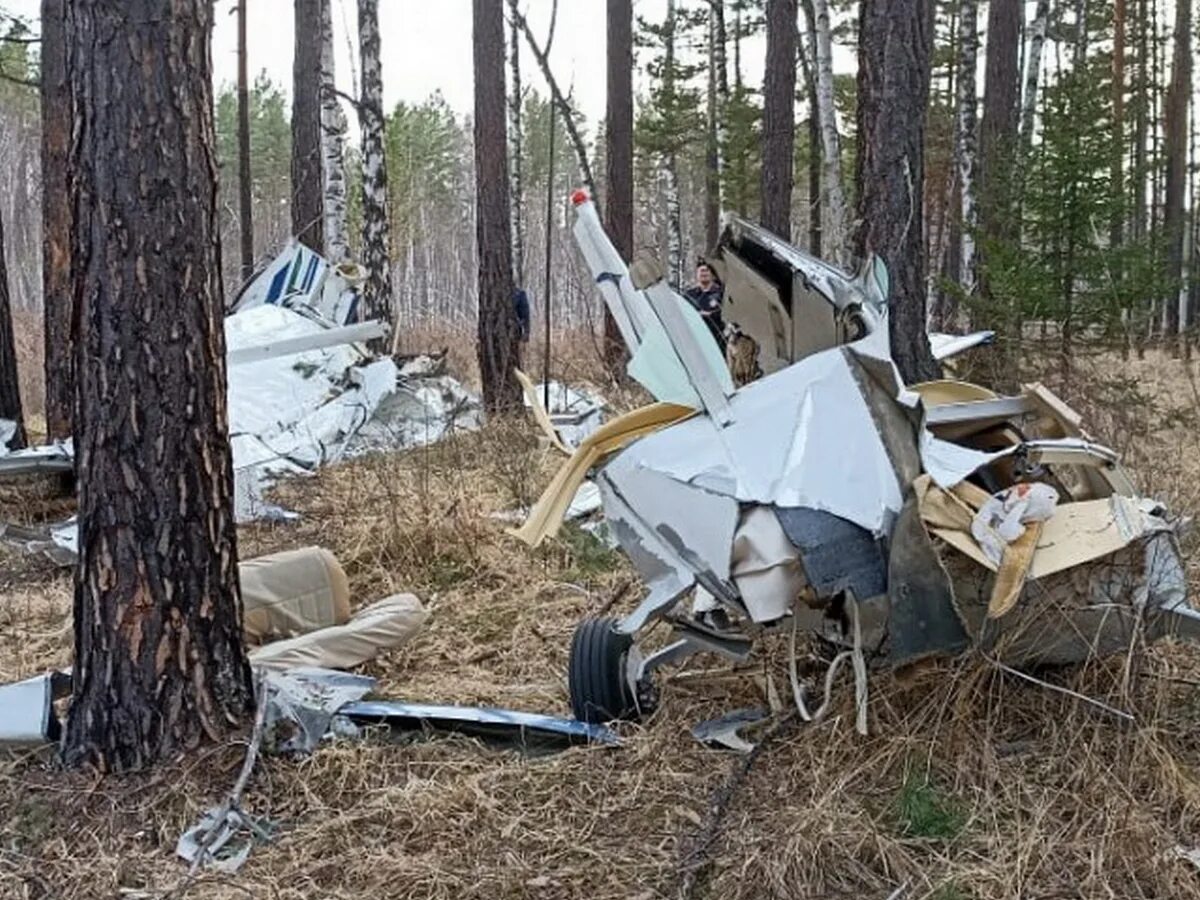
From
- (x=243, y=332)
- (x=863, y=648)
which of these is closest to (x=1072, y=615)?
(x=863, y=648)

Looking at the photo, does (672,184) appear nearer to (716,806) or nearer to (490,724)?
(490,724)

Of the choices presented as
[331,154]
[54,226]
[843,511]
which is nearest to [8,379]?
[54,226]

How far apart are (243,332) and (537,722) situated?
23.0ft

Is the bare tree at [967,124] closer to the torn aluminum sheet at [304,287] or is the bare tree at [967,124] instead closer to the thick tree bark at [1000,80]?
the thick tree bark at [1000,80]

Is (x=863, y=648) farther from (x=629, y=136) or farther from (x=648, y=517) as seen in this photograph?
(x=629, y=136)

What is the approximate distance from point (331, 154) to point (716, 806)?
10.7 meters

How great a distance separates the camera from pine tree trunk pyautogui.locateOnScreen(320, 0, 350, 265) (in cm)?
1235

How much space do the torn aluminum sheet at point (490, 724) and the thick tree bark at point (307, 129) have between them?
9717mm

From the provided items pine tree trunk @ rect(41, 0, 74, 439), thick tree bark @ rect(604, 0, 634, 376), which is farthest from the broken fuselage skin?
thick tree bark @ rect(604, 0, 634, 376)

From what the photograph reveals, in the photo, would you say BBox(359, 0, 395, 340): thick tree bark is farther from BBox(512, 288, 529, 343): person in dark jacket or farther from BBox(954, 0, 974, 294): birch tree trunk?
BBox(954, 0, 974, 294): birch tree trunk

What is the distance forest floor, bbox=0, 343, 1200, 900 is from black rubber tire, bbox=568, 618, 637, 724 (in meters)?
0.10

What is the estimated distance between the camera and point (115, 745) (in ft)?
10.8

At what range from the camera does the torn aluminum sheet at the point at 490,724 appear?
11.9ft

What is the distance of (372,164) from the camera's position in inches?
469
